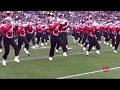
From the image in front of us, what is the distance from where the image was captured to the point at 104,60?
17469mm

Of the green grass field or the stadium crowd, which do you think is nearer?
the green grass field

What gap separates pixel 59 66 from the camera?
609 inches

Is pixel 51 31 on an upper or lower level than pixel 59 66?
upper

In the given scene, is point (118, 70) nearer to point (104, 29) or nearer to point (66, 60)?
point (66, 60)

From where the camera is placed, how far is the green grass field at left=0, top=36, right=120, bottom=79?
43.8 feet

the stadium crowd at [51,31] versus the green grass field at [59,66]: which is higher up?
the stadium crowd at [51,31]

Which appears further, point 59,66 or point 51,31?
point 51,31

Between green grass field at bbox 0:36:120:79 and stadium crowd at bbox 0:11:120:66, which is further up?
stadium crowd at bbox 0:11:120:66

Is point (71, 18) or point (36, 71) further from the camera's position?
point (71, 18)

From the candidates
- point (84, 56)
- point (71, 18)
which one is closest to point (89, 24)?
point (84, 56)

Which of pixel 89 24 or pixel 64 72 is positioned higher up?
pixel 89 24

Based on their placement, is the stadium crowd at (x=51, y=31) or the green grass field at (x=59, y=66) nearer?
the green grass field at (x=59, y=66)

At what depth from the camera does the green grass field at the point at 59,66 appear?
526 inches

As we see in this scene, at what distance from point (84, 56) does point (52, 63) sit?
3179mm
